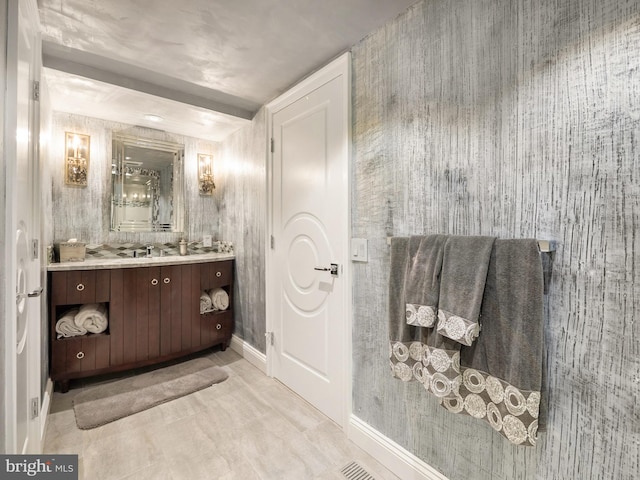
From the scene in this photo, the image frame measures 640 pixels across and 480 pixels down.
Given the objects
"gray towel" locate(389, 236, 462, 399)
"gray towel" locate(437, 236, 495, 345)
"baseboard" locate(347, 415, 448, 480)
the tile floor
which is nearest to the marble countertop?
the tile floor

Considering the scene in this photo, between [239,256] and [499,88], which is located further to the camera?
[239,256]

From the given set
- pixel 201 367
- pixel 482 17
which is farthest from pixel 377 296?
pixel 201 367

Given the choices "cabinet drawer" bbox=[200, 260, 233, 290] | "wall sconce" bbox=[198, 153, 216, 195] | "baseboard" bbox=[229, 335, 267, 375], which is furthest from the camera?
"wall sconce" bbox=[198, 153, 216, 195]

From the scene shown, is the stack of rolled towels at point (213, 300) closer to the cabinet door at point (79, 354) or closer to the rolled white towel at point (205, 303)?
the rolled white towel at point (205, 303)

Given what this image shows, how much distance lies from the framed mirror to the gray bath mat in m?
1.41

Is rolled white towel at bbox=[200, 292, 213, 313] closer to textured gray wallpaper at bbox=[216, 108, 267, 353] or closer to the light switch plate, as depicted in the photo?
textured gray wallpaper at bbox=[216, 108, 267, 353]

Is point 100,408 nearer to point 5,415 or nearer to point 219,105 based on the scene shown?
point 5,415

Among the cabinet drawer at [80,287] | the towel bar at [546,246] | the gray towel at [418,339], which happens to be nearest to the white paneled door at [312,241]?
the gray towel at [418,339]

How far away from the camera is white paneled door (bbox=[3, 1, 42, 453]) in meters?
1.10

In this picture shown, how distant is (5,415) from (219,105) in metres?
2.41

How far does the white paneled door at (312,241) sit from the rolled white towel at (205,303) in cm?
78

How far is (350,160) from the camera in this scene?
5.88 ft

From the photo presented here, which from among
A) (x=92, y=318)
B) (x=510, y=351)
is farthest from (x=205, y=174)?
(x=510, y=351)

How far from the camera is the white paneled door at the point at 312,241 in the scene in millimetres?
1852
